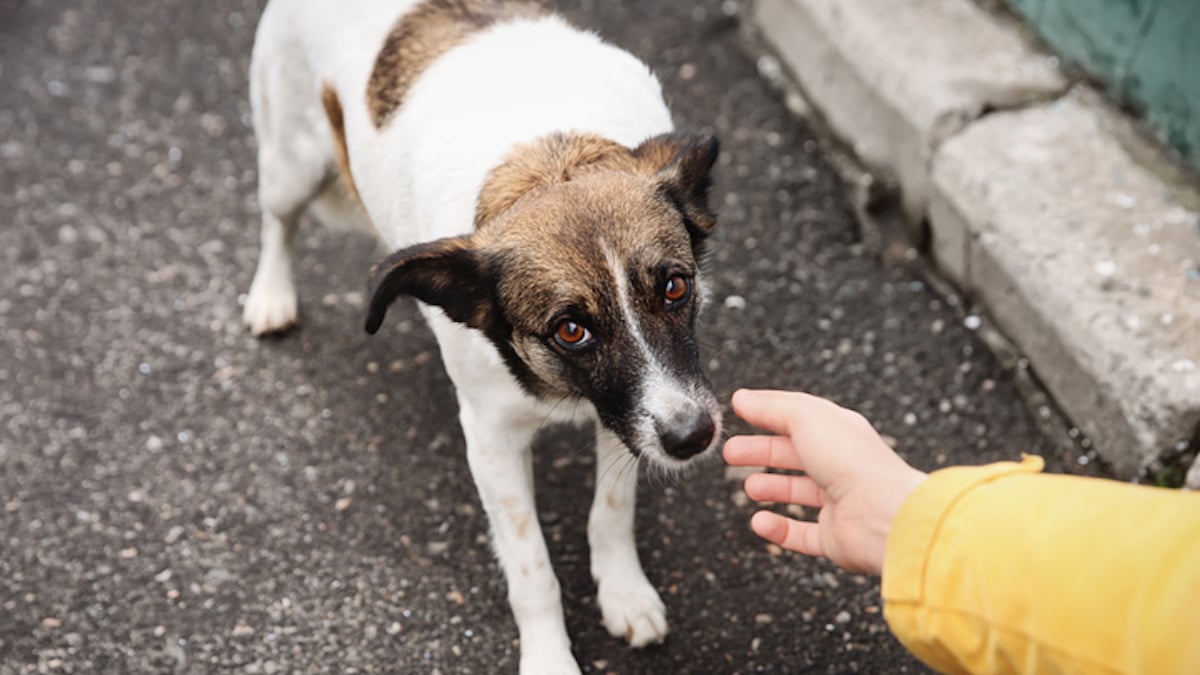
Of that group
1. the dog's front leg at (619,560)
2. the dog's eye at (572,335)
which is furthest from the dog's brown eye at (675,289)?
the dog's front leg at (619,560)

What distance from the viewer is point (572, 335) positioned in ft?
7.57

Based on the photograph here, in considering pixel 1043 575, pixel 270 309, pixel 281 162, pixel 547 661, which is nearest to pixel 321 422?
pixel 270 309

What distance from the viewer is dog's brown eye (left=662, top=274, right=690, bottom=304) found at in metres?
2.33

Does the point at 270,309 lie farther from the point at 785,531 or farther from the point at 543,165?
the point at 785,531

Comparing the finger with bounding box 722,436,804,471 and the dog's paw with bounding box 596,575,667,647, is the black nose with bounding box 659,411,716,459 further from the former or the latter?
the dog's paw with bounding box 596,575,667,647

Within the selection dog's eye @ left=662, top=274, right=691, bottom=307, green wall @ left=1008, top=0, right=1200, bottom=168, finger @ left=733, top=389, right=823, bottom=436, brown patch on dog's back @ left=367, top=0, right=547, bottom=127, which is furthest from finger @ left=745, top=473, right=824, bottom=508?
green wall @ left=1008, top=0, right=1200, bottom=168

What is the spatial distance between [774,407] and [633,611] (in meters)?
1.04

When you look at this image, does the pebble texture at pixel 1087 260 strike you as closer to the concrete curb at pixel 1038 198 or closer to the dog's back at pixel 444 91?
the concrete curb at pixel 1038 198

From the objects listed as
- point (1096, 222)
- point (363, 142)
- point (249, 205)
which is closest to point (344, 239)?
point (249, 205)

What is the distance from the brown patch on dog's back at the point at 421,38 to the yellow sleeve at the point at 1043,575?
1.80 m

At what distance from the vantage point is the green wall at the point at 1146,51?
353 centimetres

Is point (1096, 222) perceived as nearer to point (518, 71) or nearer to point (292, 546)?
point (518, 71)

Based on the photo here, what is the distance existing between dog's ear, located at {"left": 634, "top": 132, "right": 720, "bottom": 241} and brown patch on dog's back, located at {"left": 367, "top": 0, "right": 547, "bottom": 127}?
0.71 meters

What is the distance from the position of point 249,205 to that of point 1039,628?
3.67 metres
